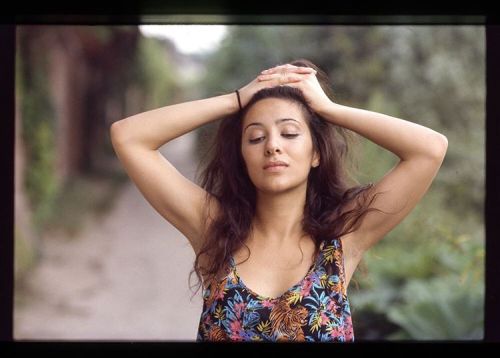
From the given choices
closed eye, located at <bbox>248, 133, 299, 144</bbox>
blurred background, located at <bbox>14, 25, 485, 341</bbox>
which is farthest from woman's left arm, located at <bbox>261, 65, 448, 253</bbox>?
blurred background, located at <bbox>14, 25, 485, 341</bbox>

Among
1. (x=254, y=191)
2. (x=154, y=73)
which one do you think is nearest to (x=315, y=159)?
(x=254, y=191)

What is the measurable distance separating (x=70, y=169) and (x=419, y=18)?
5.15 metres

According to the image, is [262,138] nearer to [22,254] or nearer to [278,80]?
[278,80]

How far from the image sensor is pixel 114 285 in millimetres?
6008

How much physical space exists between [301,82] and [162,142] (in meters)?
0.52

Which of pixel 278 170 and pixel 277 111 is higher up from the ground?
pixel 277 111

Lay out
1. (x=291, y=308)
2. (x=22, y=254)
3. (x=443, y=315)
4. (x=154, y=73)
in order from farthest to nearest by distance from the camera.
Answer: (x=154, y=73), (x=22, y=254), (x=443, y=315), (x=291, y=308)

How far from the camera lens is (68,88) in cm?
774

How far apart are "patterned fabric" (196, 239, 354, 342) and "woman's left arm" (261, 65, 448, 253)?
163 mm

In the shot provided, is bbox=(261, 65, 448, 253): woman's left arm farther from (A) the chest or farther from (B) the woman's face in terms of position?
(A) the chest

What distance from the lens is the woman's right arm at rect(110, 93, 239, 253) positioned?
2578 mm

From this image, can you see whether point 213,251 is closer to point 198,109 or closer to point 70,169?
point 198,109

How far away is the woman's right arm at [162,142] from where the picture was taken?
2578mm

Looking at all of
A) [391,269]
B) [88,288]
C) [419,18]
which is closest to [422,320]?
[391,269]
